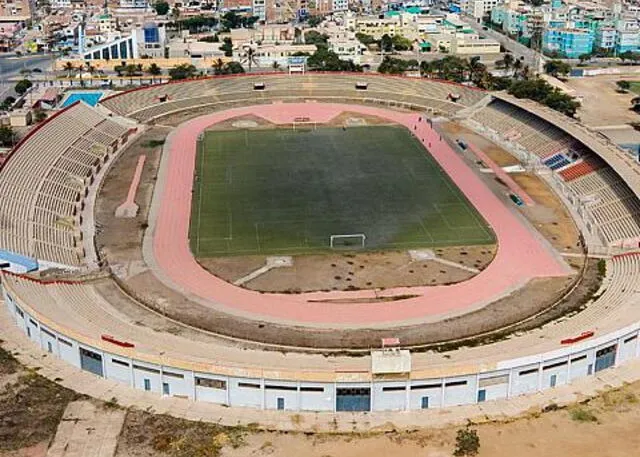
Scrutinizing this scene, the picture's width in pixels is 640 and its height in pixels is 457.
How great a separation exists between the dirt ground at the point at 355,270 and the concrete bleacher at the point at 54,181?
803 centimetres

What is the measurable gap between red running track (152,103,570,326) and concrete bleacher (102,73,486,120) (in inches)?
699

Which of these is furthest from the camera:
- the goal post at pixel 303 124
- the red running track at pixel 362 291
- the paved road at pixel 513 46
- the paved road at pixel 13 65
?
the paved road at pixel 513 46

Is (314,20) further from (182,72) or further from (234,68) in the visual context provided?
(182,72)

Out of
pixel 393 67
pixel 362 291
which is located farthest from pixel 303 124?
pixel 362 291

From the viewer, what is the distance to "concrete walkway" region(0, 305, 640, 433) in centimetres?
2681

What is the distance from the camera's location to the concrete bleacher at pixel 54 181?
40.1 m

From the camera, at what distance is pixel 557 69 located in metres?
89.1

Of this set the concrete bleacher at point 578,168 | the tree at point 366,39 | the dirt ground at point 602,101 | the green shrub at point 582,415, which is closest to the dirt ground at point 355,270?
Answer: the concrete bleacher at point 578,168

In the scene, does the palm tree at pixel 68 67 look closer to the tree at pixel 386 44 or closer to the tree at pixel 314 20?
the tree at pixel 386 44

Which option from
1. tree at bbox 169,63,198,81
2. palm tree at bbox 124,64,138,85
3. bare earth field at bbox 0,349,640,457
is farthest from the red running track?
palm tree at bbox 124,64,138,85

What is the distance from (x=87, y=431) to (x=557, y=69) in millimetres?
75461

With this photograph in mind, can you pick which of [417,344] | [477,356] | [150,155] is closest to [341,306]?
[417,344]

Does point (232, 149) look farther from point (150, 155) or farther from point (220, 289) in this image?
point (220, 289)

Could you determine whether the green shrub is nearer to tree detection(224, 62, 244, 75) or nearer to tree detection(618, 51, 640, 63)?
tree detection(224, 62, 244, 75)
